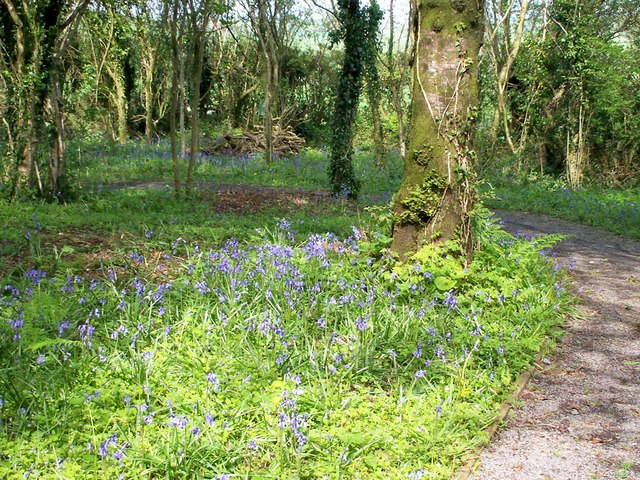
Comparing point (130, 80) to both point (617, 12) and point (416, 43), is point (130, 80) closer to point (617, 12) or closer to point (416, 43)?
point (617, 12)

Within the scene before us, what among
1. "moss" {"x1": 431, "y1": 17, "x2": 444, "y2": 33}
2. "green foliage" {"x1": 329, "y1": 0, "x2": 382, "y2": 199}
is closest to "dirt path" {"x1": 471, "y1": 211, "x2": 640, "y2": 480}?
"moss" {"x1": 431, "y1": 17, "x2": 444, "y2": 33}

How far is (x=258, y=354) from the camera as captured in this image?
11.6 feet

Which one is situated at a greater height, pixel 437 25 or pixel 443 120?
pixel 437 25

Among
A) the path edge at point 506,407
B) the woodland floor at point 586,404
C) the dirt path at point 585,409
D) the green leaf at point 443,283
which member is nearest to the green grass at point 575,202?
the woodland floor at point 586,404

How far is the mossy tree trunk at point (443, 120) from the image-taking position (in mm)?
5141

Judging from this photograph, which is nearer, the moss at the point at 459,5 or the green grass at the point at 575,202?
the moss at the point at 459,5

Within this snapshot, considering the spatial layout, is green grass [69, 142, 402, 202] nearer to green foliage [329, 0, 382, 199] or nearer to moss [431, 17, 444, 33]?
green foliage [329, 0, 382, 199]

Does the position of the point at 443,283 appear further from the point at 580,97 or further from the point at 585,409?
the point at 580,97

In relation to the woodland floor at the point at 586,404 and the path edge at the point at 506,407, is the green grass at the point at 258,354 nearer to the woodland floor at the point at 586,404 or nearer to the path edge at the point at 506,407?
the path edge at the point at 506,407

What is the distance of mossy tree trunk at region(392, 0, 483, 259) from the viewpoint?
5.14m

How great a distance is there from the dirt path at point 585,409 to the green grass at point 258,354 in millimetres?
184

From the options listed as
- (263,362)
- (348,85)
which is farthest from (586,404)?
(348,85)

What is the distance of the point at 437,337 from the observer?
406 centimetres

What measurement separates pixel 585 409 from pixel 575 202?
9919mm
